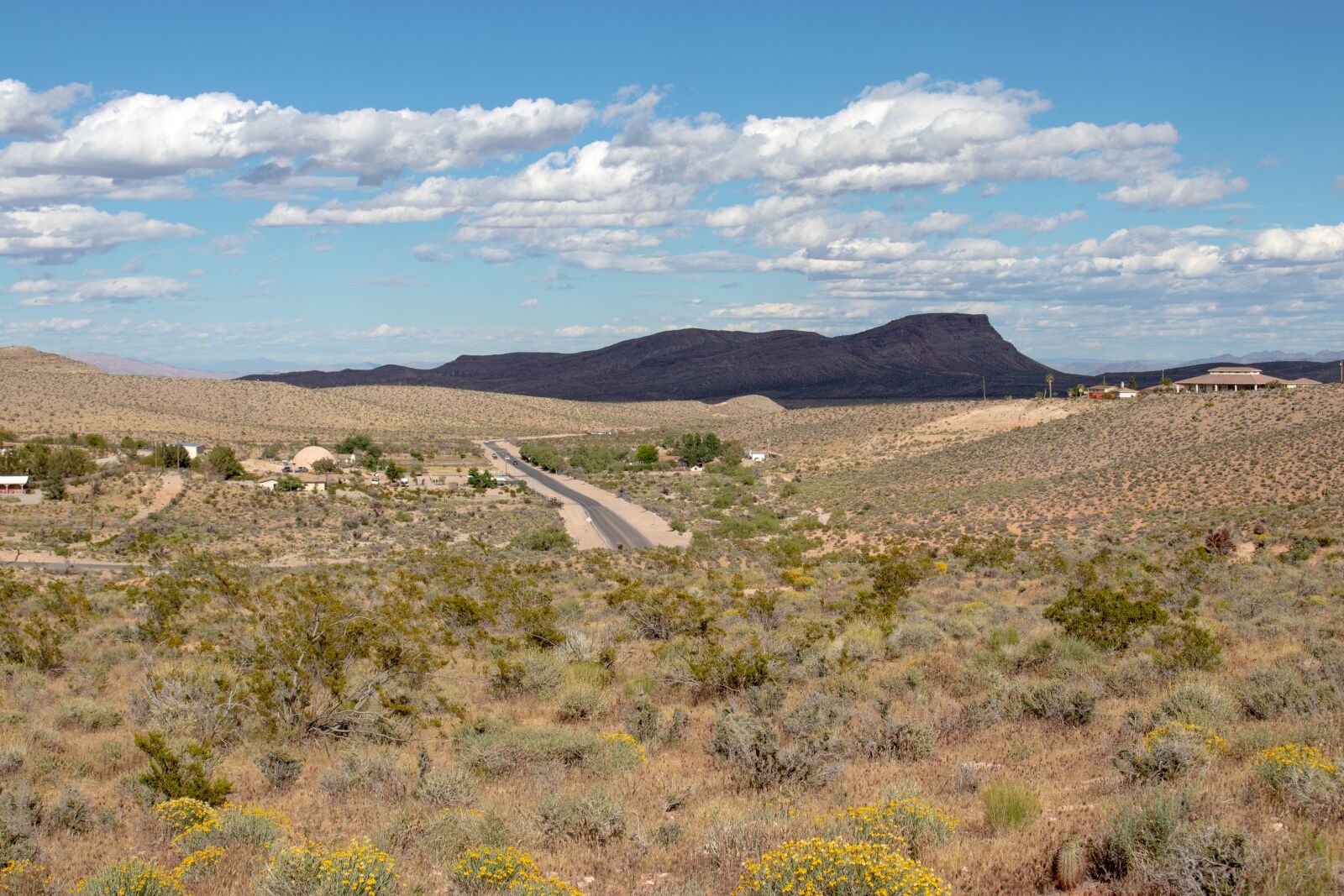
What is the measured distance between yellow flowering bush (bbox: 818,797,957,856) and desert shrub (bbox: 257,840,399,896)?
9.98ft

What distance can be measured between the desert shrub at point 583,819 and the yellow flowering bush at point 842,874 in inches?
68.1

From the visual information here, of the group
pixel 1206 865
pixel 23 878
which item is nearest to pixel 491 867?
pixel 23 878

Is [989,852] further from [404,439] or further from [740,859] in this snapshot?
[404,439]

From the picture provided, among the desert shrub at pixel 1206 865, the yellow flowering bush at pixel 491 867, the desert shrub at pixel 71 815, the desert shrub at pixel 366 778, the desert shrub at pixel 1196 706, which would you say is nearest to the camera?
the desert shrub at pixel 1206 865

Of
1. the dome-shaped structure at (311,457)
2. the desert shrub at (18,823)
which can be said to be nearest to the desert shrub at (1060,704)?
the desert shrub at (18,823)

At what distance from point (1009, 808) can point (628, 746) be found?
12.8 ft

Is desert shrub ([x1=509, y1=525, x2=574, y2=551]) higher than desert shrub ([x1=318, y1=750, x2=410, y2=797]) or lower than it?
lower

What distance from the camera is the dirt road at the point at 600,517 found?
1877 inches

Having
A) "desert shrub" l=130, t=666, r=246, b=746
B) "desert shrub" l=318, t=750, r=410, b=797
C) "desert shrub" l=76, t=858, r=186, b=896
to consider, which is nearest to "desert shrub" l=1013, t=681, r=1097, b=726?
"desert shrub" l=318, t=750, r=410, b=797

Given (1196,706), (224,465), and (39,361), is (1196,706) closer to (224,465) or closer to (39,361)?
(224,465)

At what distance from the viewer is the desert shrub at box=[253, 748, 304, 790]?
973 cm

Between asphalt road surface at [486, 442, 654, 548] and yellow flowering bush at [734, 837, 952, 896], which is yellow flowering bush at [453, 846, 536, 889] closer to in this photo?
yellow flowering bush at [734, 837, 952, 896]

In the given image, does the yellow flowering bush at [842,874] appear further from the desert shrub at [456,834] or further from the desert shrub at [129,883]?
the desert shrub at [129,883]

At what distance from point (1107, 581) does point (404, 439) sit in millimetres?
106747
